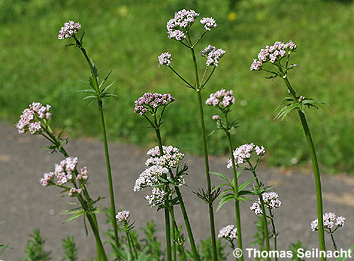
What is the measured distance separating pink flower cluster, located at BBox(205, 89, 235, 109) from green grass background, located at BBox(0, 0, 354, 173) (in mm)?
4312

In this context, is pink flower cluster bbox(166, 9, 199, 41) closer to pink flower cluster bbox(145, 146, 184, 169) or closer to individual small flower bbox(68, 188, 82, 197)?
pink flower cluster bbox(145, 146, 184, 169)

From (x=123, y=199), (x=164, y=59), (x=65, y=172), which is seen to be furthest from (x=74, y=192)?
(x=123, y=199)

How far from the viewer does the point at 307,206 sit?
545 cm

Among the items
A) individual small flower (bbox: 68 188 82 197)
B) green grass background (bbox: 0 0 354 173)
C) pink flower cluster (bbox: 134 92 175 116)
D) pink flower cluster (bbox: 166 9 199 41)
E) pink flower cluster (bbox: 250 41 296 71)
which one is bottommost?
individual small flower (bbox: 68 188 82 197)

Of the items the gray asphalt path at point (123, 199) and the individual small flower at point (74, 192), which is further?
the gray asphalt path at point (123, 199)

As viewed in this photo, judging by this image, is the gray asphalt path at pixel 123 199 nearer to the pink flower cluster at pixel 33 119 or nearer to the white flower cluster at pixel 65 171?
the pink flower cluster at pixel 33 119

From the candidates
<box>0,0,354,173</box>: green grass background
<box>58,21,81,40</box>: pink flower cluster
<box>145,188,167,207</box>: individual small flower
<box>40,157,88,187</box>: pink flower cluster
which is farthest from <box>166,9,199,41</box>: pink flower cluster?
<box>0,0,354,173</box>: green grass background

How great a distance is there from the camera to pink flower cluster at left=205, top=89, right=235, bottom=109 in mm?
1769

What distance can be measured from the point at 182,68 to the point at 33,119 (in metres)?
6.81

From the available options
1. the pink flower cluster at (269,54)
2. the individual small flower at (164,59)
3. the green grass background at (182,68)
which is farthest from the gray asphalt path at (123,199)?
the pink flower cluster at (269,54)

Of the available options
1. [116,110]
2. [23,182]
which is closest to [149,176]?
[23,182]

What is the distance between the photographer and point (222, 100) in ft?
5.93

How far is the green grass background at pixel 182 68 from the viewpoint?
650 centimetres

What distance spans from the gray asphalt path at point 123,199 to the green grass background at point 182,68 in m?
0.27
